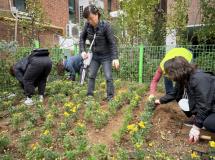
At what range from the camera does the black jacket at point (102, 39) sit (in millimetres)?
5664

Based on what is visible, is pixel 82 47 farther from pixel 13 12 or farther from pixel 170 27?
pixel 13 12

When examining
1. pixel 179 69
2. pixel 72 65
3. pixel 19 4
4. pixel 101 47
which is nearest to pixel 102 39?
pixel 101 47

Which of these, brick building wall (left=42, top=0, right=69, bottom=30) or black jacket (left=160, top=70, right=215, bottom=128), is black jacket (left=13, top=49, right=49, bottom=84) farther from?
brick building wall (left=42, top=0, right=69, bottom=30)

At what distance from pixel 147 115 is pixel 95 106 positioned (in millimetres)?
1113

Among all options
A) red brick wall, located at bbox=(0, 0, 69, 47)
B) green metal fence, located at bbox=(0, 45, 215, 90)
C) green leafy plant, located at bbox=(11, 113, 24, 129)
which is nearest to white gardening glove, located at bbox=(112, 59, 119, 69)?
green leafy plant, located at bbox=(11, 113, 24, 129)

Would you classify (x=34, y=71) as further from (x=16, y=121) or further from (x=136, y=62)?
(x=136, y=62)

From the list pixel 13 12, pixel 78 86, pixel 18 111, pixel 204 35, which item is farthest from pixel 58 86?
pixel 13 12

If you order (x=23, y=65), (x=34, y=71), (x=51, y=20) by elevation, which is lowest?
(x=34, y=71)

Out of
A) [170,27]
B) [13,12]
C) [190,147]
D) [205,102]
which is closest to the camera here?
[205,102]

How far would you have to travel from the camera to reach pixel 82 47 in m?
5.88

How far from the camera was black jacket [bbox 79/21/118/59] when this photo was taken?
223 inches

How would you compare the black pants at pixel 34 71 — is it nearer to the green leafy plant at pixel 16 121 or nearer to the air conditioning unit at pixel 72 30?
the green leafy plant at pixel 16 121

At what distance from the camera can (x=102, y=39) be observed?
18.9 feet

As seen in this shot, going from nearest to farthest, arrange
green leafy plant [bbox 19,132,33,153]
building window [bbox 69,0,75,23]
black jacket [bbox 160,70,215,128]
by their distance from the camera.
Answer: black jacket [bbox 160,70,215,128]
green leafy plant [bbox 19,132,33,153]
building window [bbox 69,0,75,23]
